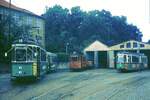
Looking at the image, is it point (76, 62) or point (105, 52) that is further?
point (105, 52)

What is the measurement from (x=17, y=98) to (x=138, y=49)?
47.1 m

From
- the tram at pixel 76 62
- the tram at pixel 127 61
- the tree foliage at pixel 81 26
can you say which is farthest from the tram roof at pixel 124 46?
the tree foliage at pixel 81 26

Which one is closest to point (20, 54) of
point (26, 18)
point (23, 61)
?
point (23, 61)

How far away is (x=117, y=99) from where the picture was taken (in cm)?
1820

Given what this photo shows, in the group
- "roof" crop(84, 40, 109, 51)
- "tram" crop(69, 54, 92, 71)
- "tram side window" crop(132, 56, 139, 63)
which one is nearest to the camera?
"tram side window" crop(132, 56, 139, 63)

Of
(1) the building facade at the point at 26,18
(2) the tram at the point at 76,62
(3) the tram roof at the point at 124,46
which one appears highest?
(1) the building facade at the point at 26,18

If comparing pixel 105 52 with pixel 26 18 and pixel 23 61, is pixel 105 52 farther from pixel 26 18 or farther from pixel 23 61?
pixel 23 61

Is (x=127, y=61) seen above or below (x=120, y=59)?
below

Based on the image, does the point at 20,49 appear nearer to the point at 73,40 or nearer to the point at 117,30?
the point at 73,40

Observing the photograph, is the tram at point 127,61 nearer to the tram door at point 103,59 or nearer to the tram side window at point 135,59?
the tram side window at point 135,59

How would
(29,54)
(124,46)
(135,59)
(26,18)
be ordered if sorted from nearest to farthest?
(29,54)
(135,59)
(124,46)
(26,18)

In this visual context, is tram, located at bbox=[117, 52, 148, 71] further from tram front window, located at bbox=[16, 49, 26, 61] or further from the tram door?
tram front window, located at bbox=[16, 49, 26, 61]

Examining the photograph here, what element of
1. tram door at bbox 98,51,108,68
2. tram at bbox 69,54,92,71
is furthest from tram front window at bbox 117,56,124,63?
tram door at bbox 98,51,108,68

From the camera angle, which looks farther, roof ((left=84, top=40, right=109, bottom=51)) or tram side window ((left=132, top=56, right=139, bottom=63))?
roof ((left=84, top=40, right=109, bottom=51))
